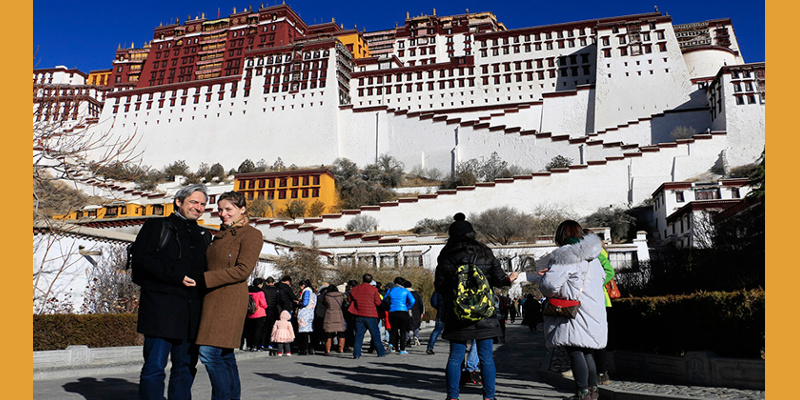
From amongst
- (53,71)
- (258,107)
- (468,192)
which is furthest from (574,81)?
(53,71)

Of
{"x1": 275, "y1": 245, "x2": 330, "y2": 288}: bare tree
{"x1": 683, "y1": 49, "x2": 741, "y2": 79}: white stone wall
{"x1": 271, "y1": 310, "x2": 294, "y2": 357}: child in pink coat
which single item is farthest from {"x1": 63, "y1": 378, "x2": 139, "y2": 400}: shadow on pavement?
{"x1": 683, "y1": 49, "x2": 741, "y2": 79}: white stone wall

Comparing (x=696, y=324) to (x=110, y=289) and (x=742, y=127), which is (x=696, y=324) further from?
(x=742, y=127)

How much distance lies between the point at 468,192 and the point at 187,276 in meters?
41.6

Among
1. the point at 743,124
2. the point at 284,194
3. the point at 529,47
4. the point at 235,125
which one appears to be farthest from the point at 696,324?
the point at 529,47

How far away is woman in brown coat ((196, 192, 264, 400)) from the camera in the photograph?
4.06 metres

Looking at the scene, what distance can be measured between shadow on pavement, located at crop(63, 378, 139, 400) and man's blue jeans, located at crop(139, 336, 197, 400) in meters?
1.82

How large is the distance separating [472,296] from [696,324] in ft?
8.18

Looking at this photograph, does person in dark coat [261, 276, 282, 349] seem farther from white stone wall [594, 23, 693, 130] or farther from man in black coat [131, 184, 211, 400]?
white stone wall [594, 23, 693, 130]

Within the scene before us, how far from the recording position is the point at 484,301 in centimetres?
475

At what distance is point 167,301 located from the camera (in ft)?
13.2

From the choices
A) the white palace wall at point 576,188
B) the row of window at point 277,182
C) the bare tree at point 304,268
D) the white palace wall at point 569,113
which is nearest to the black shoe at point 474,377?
the bare tree at point 304,268

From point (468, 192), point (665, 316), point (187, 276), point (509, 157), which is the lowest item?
point (665, 316)

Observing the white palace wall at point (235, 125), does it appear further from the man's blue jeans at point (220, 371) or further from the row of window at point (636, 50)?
the man's blue jeans at point (220, 371)

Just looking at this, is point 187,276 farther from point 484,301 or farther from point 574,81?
point 574,81
